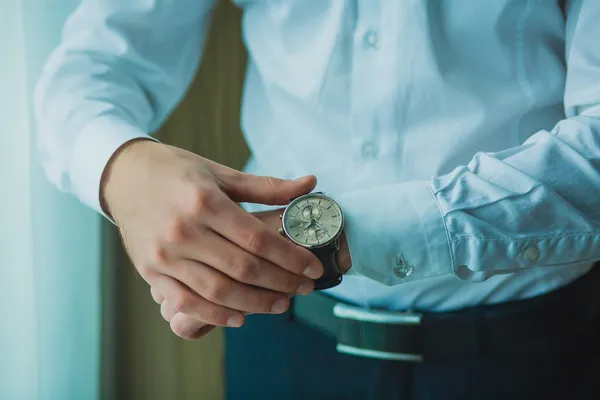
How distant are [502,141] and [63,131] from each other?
508mm

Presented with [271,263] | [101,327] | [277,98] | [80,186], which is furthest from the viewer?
[101,327]

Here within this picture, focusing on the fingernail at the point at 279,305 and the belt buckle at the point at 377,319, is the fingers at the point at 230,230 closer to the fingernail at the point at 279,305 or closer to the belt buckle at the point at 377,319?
the fingernail at the point at 279,305

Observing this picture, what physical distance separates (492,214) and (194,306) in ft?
0.98

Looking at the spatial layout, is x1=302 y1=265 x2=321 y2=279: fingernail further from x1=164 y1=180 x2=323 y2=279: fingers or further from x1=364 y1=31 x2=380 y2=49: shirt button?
x1=364 y1=31 x2=380 y2=49: shirt button

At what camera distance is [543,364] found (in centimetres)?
72

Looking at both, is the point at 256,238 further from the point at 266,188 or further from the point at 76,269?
the point at 76,269

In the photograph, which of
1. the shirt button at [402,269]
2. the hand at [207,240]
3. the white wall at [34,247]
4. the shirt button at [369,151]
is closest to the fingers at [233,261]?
the hand at [207,240]

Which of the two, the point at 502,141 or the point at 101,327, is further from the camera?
the point at 101,327

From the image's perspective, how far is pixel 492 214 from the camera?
579 millimetres

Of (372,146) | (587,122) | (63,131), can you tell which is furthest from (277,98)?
(587,122)

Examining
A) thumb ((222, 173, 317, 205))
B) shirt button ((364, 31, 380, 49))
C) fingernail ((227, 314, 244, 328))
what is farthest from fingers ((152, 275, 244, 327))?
shirt button ((364, 31, 380, 49))

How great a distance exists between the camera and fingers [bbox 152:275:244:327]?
55 cm

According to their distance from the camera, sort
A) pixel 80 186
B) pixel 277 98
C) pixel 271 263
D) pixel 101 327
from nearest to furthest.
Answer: pixel 271 263, pixel 80 186, pixel 277 98, pixel 101 327

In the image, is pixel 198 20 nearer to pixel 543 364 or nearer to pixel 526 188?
pixel 526 188
